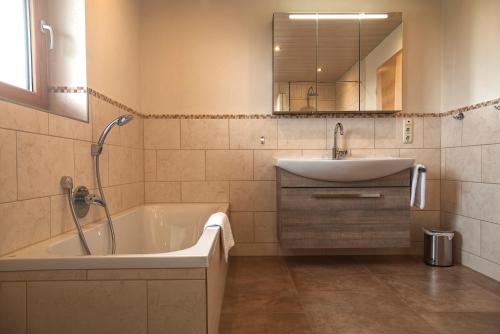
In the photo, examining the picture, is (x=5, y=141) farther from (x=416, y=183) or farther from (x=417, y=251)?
(x=417, y=251)

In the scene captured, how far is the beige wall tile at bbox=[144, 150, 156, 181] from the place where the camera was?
8.11 feet

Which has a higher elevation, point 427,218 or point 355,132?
point 355,132

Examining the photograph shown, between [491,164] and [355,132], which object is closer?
[491,164]

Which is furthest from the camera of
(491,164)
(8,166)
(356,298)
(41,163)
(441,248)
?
(441,248)

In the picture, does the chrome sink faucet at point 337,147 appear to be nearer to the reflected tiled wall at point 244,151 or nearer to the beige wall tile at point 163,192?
the reflected tiled wall at point 244,151

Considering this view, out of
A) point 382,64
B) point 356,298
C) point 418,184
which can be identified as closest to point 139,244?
point 356,298

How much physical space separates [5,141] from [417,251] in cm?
274

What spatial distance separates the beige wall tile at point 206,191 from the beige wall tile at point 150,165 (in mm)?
258

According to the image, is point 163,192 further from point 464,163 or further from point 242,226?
point 464,163

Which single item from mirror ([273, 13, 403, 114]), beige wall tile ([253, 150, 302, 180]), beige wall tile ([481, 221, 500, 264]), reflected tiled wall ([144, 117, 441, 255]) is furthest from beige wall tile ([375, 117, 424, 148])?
beige wall tile ([481, 221, 500, 264])

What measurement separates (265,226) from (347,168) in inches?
33.1

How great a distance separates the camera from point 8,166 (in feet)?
3.62

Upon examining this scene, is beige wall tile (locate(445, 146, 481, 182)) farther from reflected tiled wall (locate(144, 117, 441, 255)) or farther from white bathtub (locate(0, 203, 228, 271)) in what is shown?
white bathtub (locate(0, 203, 228, 271))

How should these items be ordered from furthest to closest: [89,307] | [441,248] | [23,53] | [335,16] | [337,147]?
[337,147] → [335,16] → [441,248] → [23,53] → [89,307]
